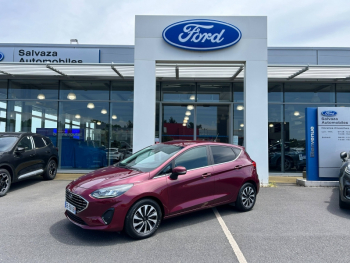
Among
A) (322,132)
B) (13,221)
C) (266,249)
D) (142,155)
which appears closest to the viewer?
(266,249)

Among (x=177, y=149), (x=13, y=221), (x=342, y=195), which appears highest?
(x=177, y=149)

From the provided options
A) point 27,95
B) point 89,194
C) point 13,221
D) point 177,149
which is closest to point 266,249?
point 177,149

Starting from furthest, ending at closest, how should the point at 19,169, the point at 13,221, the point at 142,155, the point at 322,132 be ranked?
1. the point at 322,132
2. the point at 19,169
3. the point at 142,155
4. the point at 13,221

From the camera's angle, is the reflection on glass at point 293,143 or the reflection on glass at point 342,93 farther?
the reflection on glass at point 342,93

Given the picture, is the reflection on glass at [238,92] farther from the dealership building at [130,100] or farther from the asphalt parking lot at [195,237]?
the asphalt parking lot at [195,237]

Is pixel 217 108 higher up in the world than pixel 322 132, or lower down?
higher up

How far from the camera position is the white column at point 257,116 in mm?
8391

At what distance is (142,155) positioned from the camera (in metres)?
5.36

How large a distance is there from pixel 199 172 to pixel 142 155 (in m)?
1.30

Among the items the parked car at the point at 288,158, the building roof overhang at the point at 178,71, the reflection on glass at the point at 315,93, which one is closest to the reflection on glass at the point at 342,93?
the reflection on glass at the point at 315,93

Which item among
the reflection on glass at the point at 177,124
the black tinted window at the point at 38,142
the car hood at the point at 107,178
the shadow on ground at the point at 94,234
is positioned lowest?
the shadow on ground at the point at 94,234

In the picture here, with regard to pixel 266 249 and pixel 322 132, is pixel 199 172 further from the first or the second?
pixel 322 132

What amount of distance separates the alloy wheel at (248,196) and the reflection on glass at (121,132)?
7.01m

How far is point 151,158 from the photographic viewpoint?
497 centimetres
